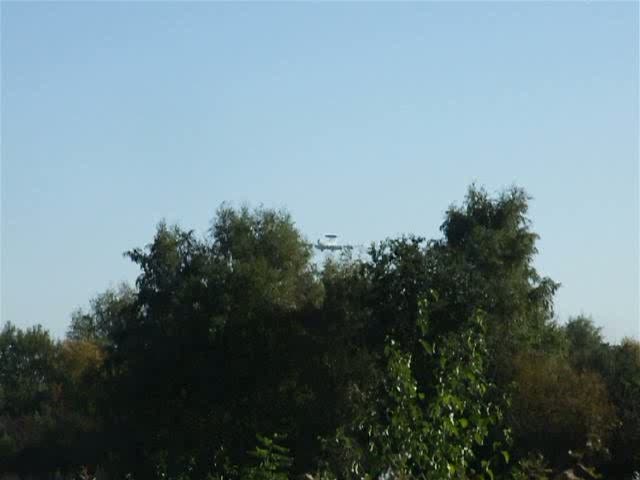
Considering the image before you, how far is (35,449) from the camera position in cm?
5681

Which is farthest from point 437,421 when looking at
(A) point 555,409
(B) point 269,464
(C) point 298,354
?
(C) point 298,354

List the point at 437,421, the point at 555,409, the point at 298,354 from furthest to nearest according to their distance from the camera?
1. the point at 298,354
2. the point at 555,409
3. the point at 437,421

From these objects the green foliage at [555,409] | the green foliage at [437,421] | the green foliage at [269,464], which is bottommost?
the green foliage at [269,464]

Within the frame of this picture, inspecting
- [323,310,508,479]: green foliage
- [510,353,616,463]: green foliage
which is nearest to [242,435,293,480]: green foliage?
[323,310,508,479]: green foliage

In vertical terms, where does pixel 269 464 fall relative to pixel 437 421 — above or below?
below

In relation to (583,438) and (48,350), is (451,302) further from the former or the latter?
(48,350)

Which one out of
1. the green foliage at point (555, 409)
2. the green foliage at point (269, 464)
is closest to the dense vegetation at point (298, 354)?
the green foliage at point (555, 409)

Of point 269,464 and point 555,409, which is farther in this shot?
point 555,409

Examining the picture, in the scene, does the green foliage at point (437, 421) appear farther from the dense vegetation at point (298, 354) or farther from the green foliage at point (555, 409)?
the green foliage at point (555, 409)

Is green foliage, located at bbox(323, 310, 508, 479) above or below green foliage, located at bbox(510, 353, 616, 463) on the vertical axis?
below

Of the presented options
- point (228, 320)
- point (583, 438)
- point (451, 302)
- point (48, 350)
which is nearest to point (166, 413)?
point (228, 320)

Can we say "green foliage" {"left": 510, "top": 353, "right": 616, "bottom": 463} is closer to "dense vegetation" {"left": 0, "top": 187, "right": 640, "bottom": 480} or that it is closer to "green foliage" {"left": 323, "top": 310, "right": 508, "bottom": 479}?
"dense vegetation" {"left": 0, "top": 187, "right": 640, "bottom": 480}

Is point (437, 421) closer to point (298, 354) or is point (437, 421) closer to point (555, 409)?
point (555, 409)

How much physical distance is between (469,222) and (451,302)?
58.9 ft
